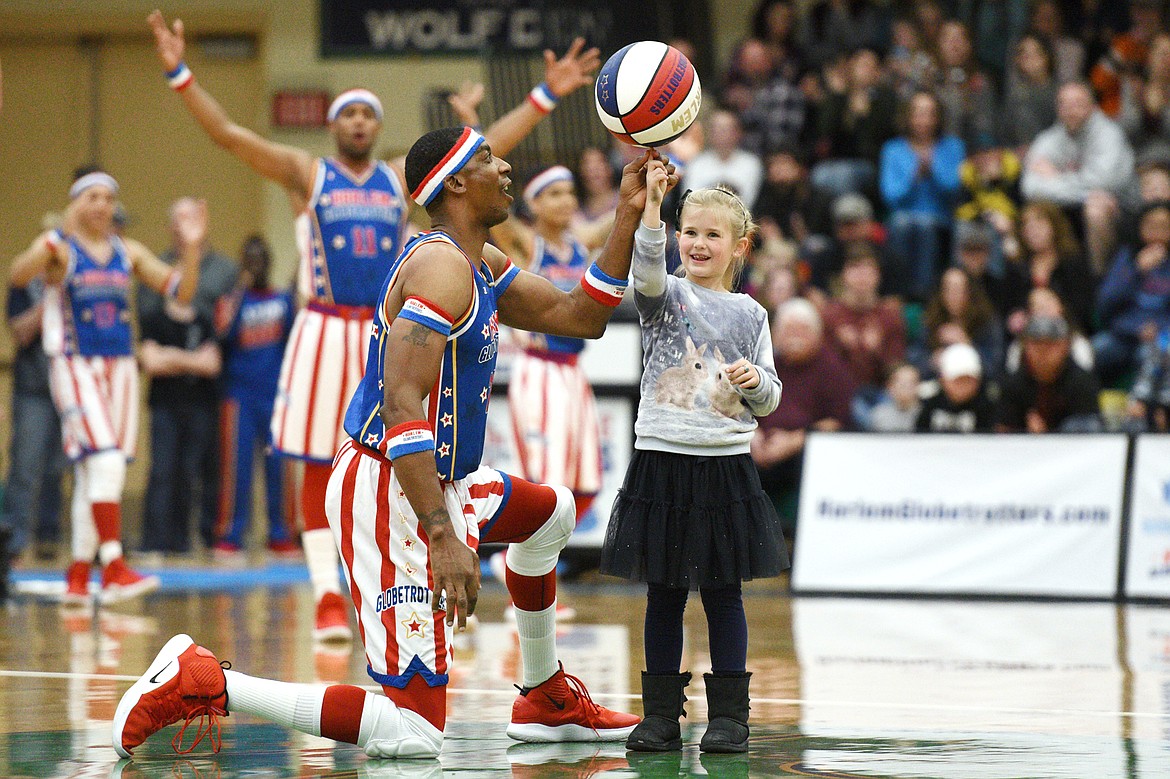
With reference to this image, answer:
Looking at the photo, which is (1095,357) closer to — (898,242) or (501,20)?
(898,242)

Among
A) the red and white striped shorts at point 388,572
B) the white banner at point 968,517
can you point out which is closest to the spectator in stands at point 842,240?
the white banner at point 968,517

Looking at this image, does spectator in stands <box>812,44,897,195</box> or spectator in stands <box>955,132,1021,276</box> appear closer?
spectator in stands <box>955,132,1021,276</box>

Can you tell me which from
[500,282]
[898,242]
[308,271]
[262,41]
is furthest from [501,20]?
[500,282]

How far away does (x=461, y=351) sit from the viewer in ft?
16.9

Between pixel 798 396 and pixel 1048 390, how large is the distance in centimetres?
169

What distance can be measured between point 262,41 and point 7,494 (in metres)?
5.92

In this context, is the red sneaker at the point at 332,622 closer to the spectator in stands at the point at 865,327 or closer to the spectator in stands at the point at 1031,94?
the spectator in stands at the point at 865,327

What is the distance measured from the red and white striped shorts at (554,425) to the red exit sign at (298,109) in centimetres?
774

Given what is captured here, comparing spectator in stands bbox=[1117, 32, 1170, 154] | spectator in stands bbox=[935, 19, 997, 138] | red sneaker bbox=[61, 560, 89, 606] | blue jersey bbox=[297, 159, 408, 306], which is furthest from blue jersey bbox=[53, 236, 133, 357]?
spectator in stands bbox=[1117, 32, 1170, 154]

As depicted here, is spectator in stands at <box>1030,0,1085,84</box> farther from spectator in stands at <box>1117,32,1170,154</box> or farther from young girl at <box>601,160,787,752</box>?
young girl at <box>601,160,787,752</box>

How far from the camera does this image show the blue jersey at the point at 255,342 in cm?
1379

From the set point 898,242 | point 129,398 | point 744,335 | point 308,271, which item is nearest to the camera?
point 744,335

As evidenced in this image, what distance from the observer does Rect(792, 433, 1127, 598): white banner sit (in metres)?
10.8

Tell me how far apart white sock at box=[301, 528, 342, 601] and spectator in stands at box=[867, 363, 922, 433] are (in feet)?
14.9
